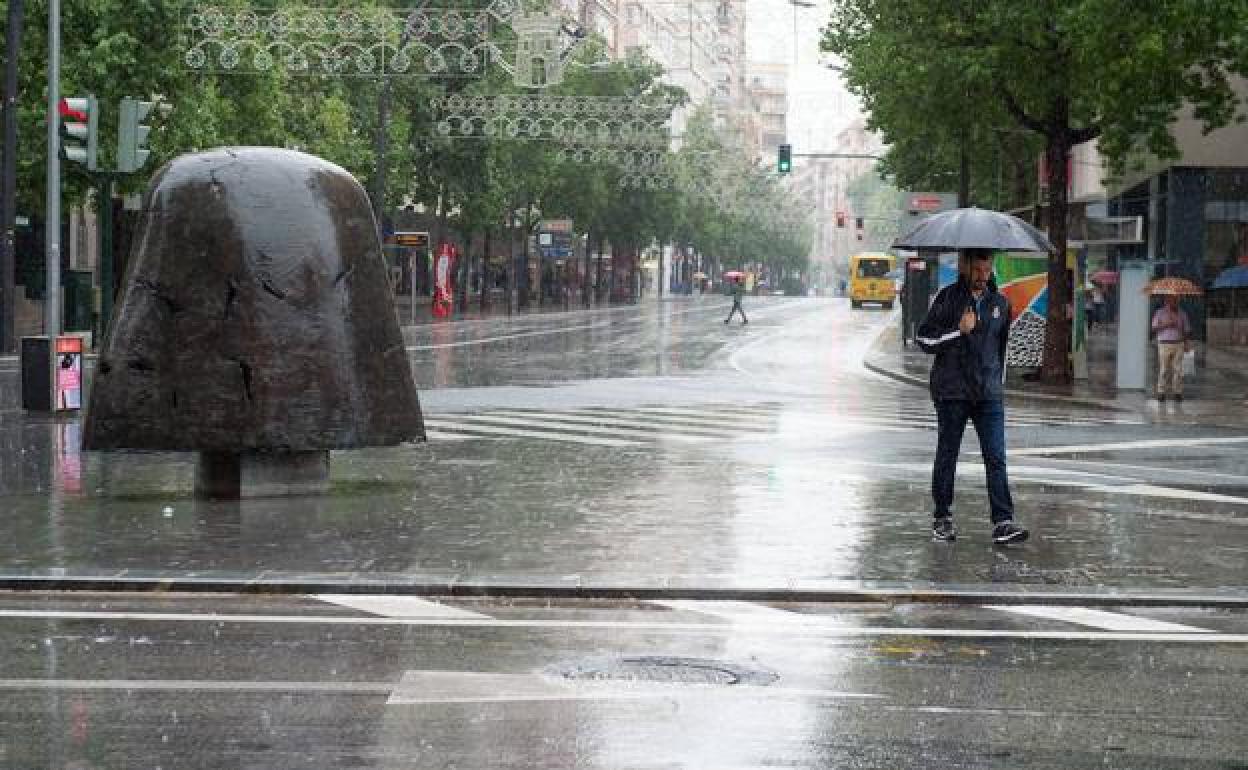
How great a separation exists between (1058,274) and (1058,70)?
11.2 feet

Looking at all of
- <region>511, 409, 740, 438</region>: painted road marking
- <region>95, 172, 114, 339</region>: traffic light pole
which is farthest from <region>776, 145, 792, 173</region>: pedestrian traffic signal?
<region>511, 409, 740, 438</region>: painted road marking

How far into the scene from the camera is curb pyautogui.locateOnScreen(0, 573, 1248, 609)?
9.98 metres

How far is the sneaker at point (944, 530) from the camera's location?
12127 mm

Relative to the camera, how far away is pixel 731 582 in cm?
1025

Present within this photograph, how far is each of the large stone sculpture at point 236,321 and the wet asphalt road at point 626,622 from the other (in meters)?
0.56

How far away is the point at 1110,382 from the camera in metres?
34.7

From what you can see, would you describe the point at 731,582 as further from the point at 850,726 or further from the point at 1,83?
the point at 1,83

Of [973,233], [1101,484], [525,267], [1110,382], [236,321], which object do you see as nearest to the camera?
[973,233]

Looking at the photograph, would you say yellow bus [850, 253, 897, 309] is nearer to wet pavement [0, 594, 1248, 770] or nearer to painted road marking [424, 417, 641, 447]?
painted road marking [424, 417, 641, 447]

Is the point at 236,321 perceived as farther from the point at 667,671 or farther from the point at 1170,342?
the point at 1170,342

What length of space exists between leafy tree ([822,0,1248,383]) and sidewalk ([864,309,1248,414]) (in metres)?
1.60

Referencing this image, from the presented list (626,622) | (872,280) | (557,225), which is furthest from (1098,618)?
(872,280)

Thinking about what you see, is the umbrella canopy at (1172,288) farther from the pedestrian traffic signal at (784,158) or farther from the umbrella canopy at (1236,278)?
the pedestrian traffic signal at (784,158)

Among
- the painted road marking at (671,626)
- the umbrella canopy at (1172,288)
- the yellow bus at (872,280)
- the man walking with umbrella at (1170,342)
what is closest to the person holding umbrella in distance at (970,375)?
the painted road marking at (671,626)
